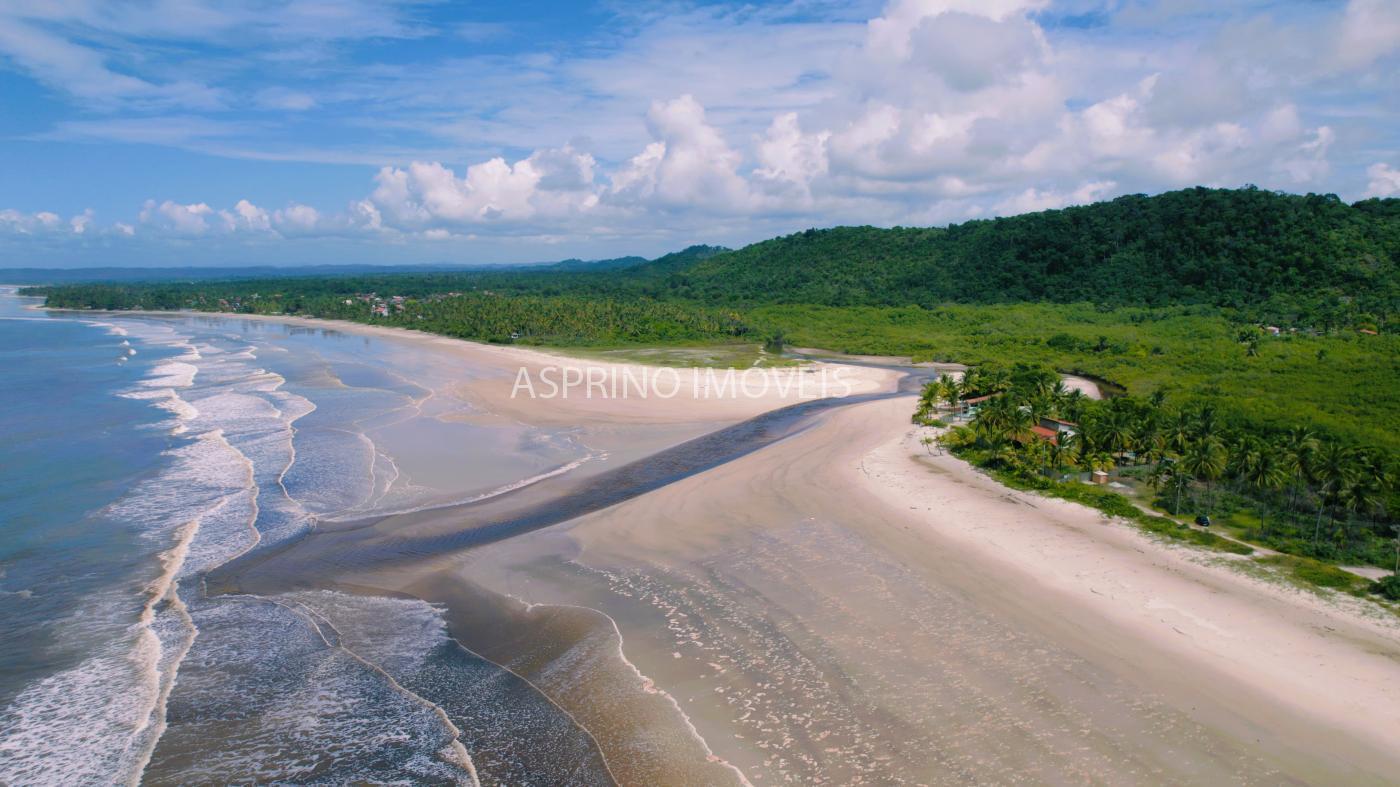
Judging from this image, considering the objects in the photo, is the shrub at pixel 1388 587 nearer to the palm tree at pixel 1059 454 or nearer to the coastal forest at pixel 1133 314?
the coastal forest at pixel 1133 314

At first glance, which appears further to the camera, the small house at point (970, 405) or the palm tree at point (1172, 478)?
the small house at point (970, 405)

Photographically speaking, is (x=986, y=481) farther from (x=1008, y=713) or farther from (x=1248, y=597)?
(x=1008, y=713)

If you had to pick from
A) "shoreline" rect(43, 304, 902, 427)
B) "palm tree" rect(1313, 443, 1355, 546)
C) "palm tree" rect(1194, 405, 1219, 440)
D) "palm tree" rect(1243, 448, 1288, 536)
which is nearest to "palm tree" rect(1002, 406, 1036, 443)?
"palm tree" rect(1194, 405, 1219, 440)

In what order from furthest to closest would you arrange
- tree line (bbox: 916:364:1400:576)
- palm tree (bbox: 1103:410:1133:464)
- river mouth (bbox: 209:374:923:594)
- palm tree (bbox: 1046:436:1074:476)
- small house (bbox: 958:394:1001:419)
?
small house (bbox: 958:394:1001:419) < palm tree (bbox: 1103:410:1133:464) < palm tree (bbox: 1046:436:1074:476) < tree line (bbox: 916:364:1400:576) < river mouth (bbox: 209:374:923:594)

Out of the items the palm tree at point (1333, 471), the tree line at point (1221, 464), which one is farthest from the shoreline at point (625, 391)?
the palm tree at point (1333, 471)

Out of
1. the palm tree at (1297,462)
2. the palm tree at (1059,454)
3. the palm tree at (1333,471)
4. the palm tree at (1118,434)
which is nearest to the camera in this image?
the palm tree at (1333,471)

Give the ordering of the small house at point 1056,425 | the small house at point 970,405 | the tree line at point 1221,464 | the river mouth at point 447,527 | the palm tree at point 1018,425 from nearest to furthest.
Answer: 1. the river mouth at point 447,527
2. the tree line at point 1221,464
3. the palm tree at point 1018,425
4. the small house at point 1056,425
5. the small house at point 970,405

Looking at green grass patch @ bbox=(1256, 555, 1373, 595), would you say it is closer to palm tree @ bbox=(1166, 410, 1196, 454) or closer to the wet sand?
the wet sand
